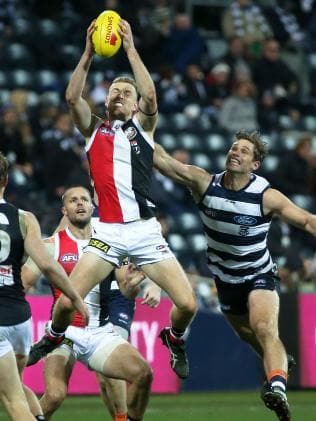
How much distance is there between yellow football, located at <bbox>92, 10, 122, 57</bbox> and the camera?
32.0ft

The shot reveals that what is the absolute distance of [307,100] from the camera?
848 inches

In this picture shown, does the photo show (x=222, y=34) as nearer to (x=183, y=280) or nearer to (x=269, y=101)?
(x=269, y=101)

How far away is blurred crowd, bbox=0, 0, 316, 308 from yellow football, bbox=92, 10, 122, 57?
228 inches

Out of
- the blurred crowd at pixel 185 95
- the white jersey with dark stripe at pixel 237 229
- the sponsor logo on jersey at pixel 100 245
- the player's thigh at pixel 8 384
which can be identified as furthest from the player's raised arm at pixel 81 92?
the blurred crowd at pixel 185 95

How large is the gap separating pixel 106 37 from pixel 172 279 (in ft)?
5.96

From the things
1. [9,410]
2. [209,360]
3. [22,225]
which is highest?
[22,225]

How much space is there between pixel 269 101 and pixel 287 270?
4384 millimetres

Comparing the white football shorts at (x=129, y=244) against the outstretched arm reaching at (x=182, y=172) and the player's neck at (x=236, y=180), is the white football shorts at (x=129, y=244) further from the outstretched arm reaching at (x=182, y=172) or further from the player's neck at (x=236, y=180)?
the player's neck at (x=236, y=180)

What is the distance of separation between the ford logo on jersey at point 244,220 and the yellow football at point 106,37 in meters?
1.86

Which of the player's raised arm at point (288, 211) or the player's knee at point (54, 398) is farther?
the player's raised arm at point (288, 211)

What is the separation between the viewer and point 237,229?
10.8 meters

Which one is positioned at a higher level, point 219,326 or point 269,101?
point 269,101

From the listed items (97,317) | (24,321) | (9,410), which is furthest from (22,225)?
(97,317)

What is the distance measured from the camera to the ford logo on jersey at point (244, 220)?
1081 cm
